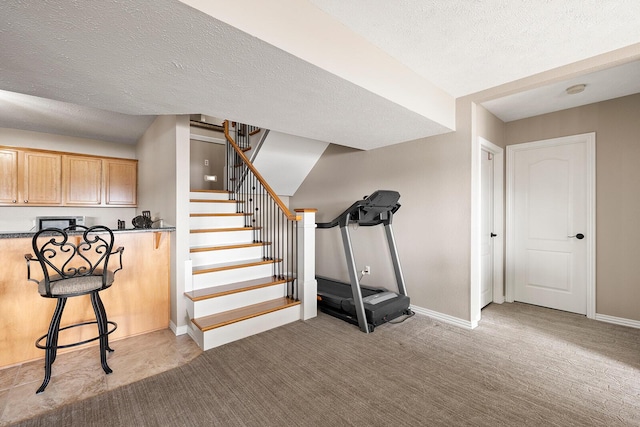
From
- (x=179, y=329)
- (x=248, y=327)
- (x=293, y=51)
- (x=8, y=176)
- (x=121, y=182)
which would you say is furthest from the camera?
(x=121, y=182)

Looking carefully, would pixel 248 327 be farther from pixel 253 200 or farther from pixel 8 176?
pixel 8 176

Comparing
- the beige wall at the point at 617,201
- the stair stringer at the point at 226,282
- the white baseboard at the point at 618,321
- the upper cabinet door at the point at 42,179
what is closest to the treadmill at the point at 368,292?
the stair stringer at the point at 226,282

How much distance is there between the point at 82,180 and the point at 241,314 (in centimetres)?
388

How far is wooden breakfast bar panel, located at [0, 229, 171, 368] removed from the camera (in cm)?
231

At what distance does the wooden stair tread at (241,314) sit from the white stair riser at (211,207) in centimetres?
171

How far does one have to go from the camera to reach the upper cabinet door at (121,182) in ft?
15.7

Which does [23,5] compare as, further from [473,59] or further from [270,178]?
[270,178]

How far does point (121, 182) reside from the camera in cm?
490

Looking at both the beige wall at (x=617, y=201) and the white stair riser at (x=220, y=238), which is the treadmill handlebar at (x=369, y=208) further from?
the beige wall at (x=617, y=201)

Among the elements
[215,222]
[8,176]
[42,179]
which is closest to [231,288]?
[215,222]

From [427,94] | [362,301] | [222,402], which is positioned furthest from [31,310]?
[427,94]

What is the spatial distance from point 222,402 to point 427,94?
3.11 m

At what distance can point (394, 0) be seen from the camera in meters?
1.69

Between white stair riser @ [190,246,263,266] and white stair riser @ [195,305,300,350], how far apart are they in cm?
95
